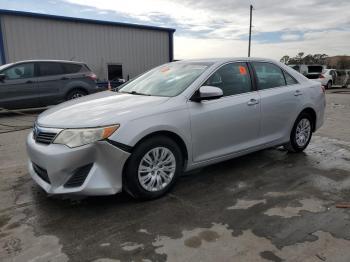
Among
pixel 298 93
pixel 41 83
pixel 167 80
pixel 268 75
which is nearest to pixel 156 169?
pixel 167 80

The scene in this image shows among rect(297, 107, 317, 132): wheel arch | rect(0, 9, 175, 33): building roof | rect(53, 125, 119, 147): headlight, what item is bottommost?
rect(297, 107, 317, 132): wheel arch

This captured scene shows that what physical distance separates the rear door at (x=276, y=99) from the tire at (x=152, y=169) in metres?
1.60

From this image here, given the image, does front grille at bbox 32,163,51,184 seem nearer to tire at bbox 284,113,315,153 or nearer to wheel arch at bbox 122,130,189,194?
wheel arch at bbox 122,130,189,194

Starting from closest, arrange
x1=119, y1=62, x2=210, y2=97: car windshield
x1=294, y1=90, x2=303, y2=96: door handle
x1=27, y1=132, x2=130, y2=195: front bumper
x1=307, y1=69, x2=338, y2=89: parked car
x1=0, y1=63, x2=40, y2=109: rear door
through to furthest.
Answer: x1=27, y1=132, x2=130, y2=195: front bumper < x1=119, y1=62, x2=210, y2=97: car windshield < x1=294, y1=90, x2=303, y2=96: door handle < x1=0, y1=63, x2=40, y2=109: rear door < x1=307, y1=69, x2=338, y2=89: parked car

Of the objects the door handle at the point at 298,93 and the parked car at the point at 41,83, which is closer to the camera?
the door handle at the point at 298,93

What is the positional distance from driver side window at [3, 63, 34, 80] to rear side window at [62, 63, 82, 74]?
41.6 inches

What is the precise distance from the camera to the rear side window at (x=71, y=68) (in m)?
11.8

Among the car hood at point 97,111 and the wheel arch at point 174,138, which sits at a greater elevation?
the car hood at point 97,111

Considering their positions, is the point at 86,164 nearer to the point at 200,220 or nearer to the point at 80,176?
the point at 80,176

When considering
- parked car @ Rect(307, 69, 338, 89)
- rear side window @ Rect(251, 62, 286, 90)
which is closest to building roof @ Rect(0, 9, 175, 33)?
parked car @ Rect(307, 69, 338, 89)

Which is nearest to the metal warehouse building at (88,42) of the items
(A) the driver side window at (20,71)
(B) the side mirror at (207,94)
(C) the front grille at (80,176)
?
(A) the driver side window at (20,71)

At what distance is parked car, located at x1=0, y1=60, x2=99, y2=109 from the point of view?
10.7 metres

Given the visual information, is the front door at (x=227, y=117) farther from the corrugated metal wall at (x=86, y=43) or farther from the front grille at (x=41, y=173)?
the corrugated metal wall at (x=86, y=43)

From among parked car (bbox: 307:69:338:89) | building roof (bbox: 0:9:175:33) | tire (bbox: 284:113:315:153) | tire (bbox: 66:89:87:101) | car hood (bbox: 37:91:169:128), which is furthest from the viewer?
parked car (bbox: 307:69:338:89)
